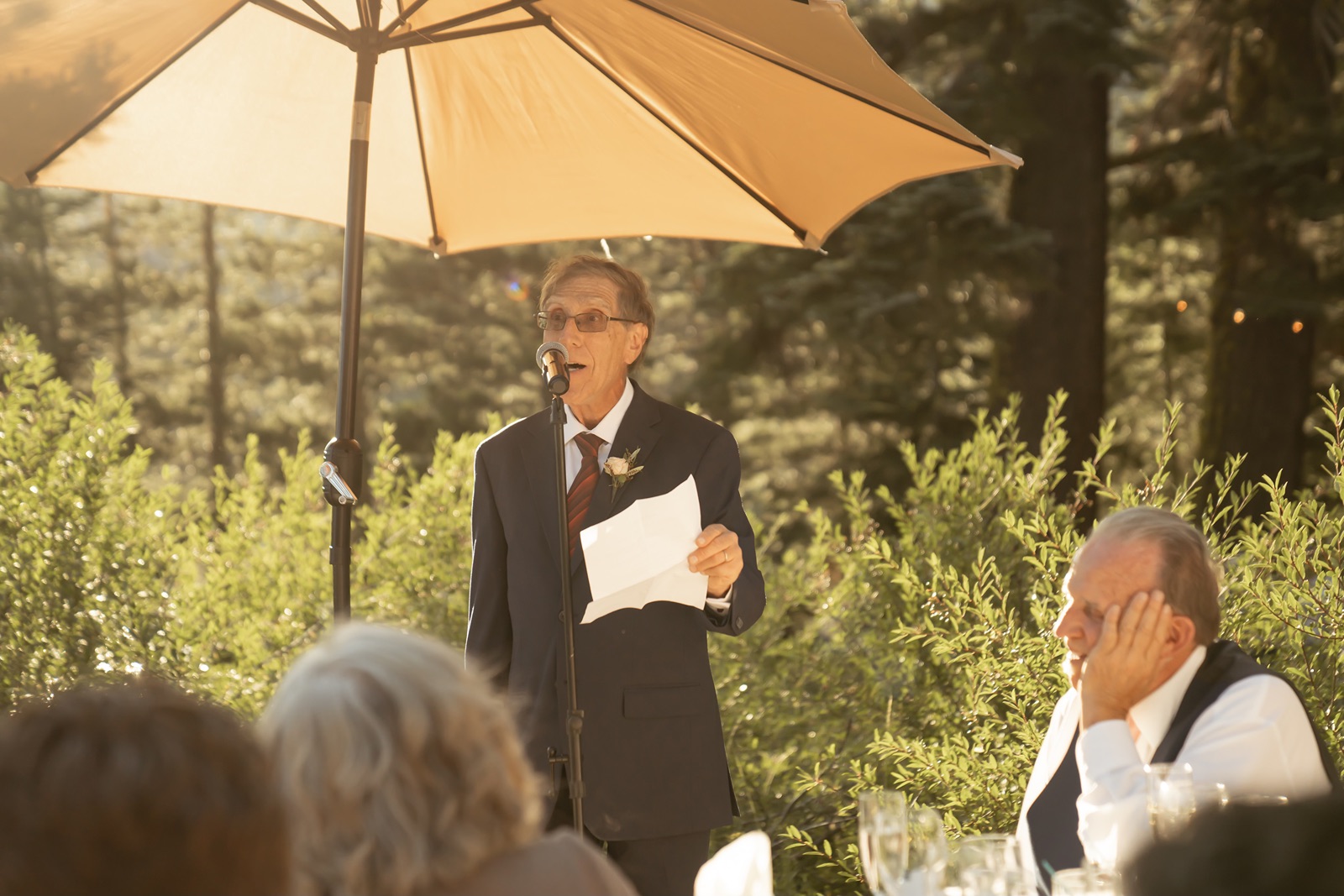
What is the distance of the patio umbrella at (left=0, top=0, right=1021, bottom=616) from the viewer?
3.30 m

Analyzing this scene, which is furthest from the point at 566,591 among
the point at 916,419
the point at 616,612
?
the point at 916,419

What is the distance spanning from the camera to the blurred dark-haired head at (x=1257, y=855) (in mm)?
948

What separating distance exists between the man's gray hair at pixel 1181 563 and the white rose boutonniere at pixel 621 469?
119cm

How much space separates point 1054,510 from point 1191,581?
266 centimetres

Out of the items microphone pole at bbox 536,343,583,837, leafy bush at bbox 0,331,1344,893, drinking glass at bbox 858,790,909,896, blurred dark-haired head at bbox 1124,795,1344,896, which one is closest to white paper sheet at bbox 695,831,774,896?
drinking glass at bbox 858,790,909,896

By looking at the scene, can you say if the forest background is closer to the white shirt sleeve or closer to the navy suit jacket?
the navy suit jacket

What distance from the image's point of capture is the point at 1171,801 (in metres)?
2.06

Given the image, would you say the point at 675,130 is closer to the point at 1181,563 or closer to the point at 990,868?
the point at 1181,563

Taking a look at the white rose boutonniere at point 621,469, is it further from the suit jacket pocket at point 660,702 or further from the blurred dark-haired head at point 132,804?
the blurred dark-haired head at point 132,804

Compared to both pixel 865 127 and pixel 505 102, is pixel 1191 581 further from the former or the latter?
pixel 505 102

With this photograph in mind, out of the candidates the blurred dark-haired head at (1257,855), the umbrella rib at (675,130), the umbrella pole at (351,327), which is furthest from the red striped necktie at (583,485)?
the blurred dark-haired head at (1257,855)

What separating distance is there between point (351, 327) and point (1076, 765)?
6.57 ft

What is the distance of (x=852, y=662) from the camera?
5.97 m

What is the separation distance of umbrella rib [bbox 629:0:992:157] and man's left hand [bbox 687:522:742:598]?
1037 mm
